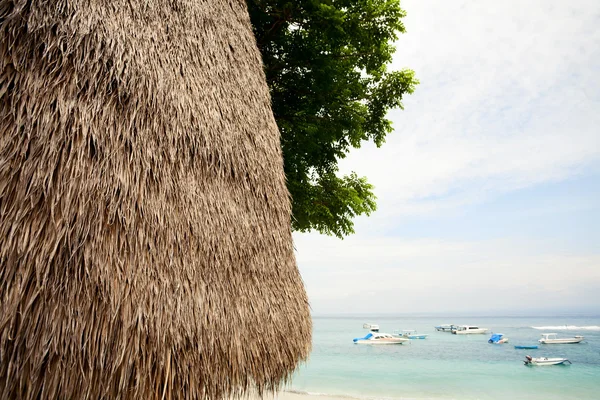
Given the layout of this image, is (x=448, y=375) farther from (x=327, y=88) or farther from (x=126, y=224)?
(x=126, y=224)

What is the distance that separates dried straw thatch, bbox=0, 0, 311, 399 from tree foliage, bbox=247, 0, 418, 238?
3.05 m

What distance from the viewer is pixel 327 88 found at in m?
5.73

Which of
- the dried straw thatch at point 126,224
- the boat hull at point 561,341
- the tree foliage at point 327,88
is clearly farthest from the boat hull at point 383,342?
the dried straw thatch at point 126,224

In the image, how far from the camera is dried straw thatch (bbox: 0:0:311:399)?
1507 millimetres

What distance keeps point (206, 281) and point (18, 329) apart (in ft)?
3.02

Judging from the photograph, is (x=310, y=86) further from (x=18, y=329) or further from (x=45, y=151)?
(x=18, y=329)

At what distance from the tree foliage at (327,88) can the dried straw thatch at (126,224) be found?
305cm

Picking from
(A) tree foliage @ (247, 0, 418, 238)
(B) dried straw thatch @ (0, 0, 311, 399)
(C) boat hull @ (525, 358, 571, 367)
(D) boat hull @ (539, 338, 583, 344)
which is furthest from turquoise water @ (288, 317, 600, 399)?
(B) dried straw thatch @ (0, 0, 311, 399)

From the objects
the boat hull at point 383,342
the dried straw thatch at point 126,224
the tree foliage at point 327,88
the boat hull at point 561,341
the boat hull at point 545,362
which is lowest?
the boat hull at point 383,342

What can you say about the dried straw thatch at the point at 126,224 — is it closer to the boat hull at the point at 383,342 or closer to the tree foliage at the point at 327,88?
the tree foliage at the point at 327,88

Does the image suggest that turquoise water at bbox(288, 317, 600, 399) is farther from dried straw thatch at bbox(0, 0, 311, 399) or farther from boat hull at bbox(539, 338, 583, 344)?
dried straw thatch at bbox(0, 0, 311, 399)

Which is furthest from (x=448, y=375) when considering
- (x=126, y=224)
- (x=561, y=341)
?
(x=126, y=224)

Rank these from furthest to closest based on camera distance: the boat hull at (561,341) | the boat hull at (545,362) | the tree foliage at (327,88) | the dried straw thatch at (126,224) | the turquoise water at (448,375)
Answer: the boat hull at (561,341)
the boat hull at (545,362)
the turquoise water at (448,375)
the tree foliage at (327,88)
the dried straw thatch at (126,224)

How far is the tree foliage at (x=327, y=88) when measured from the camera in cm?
523
